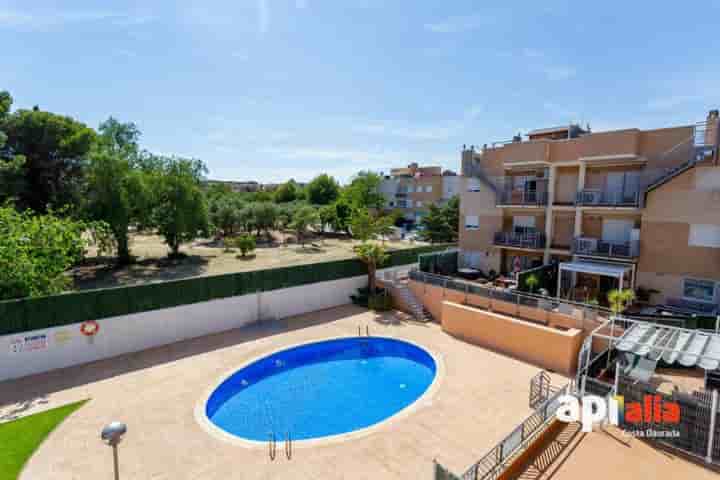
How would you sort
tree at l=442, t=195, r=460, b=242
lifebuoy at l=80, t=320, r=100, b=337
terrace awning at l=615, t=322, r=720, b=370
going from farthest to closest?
1. tree at l=442, t=195, r=460, b=242
2. lifebuoy at l=80, t=320, r=100, b=337
3. terrace awning at l=615, t=322, r=720, b=370

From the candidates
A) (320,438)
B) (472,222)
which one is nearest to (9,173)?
(320,438)

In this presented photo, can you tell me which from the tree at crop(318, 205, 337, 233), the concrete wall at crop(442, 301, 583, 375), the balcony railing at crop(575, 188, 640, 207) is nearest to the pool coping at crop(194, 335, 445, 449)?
the concrete wall at crop(442, 301, 583, 375)

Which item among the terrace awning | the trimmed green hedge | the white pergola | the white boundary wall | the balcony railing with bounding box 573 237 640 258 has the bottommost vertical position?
the white boundary wall

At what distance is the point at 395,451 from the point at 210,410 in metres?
6.48

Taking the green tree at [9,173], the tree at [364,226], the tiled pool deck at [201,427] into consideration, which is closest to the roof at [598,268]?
the tiled pool deck at [201,427]

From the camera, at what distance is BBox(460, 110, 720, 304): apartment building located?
54.7 ft

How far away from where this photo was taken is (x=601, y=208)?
62.8ft

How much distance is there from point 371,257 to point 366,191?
46011 millimetres

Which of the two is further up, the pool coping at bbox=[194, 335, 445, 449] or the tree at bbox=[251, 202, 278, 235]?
the tree at bbox=[251, 202, 278, 235]

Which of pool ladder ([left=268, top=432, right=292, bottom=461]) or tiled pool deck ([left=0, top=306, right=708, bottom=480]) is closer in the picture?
tiled pool deck ([left=0, top=306, right=708, bottom=480])

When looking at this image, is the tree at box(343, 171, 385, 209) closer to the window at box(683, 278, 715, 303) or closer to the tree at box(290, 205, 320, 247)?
the tree at box(290, 205, 320, 247)

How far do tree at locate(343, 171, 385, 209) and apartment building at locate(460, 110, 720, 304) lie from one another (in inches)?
1387

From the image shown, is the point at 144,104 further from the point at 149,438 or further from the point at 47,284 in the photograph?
the point at 149,438

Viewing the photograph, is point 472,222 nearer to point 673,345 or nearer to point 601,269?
point 601,269
